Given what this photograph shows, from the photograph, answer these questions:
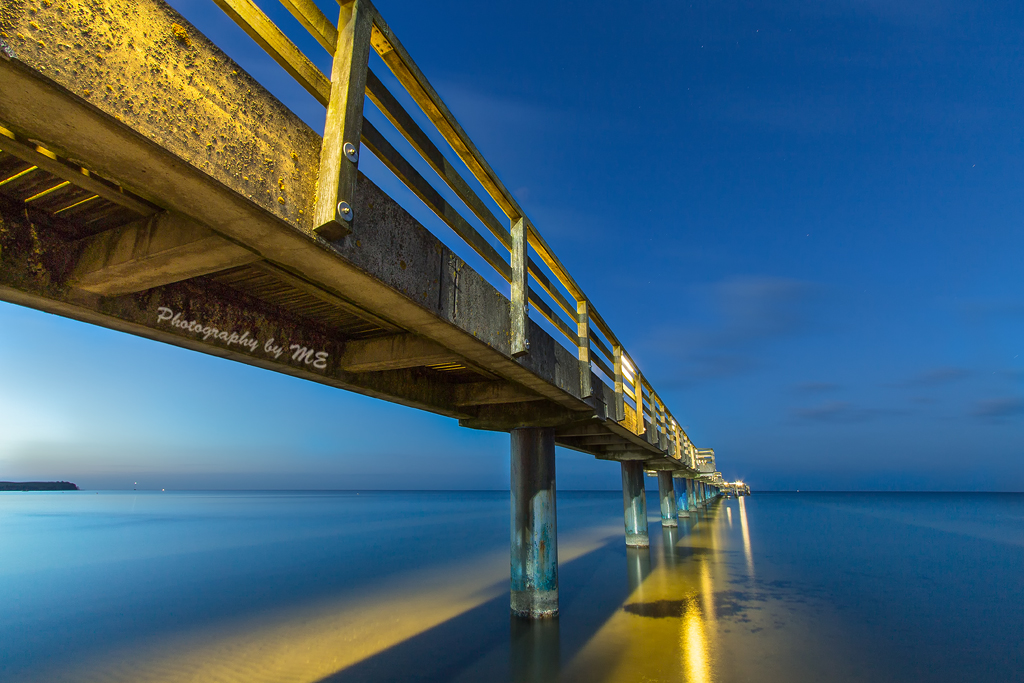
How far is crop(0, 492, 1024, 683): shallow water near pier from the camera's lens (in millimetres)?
8164

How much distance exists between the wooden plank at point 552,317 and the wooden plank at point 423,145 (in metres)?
1.34

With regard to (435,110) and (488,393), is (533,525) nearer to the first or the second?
(488,393)

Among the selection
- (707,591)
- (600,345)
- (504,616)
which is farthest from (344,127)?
(707,591)

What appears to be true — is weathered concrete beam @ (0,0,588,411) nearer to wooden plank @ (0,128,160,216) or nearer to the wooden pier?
the wooden pier

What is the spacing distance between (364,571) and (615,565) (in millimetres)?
8833

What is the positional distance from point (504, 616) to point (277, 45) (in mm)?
11187

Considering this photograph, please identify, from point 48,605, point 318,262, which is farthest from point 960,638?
point 48,605

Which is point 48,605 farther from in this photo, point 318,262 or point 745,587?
point 745,587

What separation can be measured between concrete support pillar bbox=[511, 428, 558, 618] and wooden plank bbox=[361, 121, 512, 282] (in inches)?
219

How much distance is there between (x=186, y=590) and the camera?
51.8 ft

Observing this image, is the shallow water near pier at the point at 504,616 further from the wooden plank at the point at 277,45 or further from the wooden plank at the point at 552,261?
the wooden plank at the point at 277,45

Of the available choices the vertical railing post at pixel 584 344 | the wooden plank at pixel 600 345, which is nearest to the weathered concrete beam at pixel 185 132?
the vertical railing post at pixel 584 344

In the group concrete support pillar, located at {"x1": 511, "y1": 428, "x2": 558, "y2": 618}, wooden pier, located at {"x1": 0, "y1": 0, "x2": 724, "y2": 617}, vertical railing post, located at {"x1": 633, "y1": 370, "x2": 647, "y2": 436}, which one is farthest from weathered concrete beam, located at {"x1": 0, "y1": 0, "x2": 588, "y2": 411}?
vertical railing post, located at {"x1": 633, "y1": 370, "x2": 647, "y2": 436}

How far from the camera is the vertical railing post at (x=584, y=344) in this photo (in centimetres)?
741
